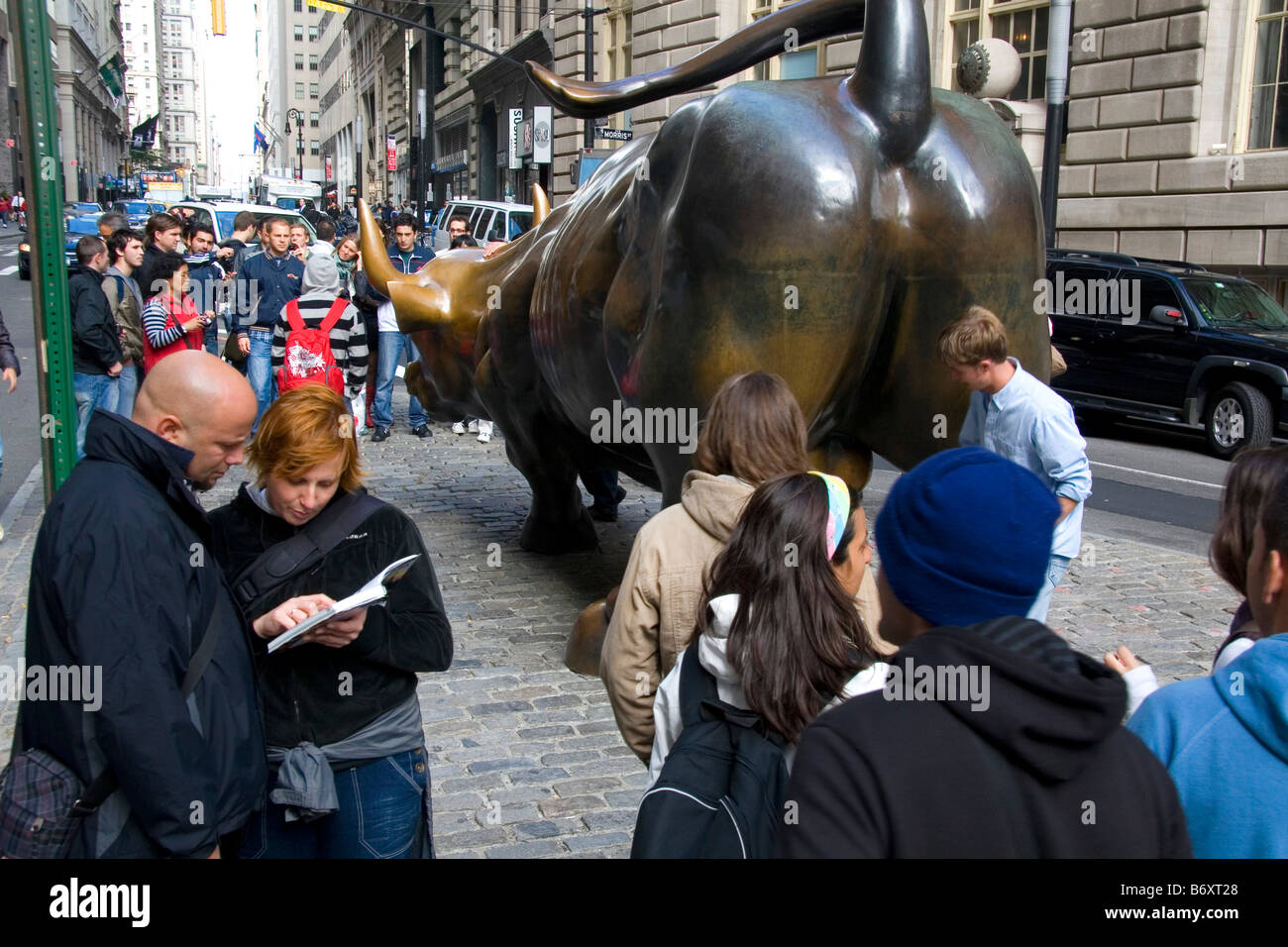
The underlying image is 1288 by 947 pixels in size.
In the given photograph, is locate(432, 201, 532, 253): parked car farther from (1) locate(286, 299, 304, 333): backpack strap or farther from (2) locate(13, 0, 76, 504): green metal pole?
(2) locate(13, 0, 76, 504): green metal pole

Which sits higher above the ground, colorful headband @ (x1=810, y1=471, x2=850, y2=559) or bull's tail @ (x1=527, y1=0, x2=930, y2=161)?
bull's tail @ (x1=527, y1=0, x2=930, y2=161)

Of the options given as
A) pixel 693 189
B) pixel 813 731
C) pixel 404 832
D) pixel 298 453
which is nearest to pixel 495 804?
pixel 404 832

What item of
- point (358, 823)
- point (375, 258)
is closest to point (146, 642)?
point (358, 823)

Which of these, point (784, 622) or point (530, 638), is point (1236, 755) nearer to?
point (784, 622)

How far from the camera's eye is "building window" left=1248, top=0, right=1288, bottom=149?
16969 millimetres

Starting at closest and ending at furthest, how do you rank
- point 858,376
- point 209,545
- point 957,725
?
point 957,725
point 209,545
point 858,376

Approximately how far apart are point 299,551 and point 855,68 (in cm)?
271

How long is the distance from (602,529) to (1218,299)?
8884 mm

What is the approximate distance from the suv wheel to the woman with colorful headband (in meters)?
11.3

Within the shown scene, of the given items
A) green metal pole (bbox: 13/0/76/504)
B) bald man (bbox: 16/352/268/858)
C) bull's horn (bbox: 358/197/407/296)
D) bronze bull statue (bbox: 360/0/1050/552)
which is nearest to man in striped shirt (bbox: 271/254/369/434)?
bull's horn (bbox: 358/197/407/296)

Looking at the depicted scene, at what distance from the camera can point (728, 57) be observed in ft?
16.6

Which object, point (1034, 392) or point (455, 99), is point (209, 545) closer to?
point (1034, 392)

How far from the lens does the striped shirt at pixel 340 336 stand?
30.3 feet

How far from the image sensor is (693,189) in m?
4.46
